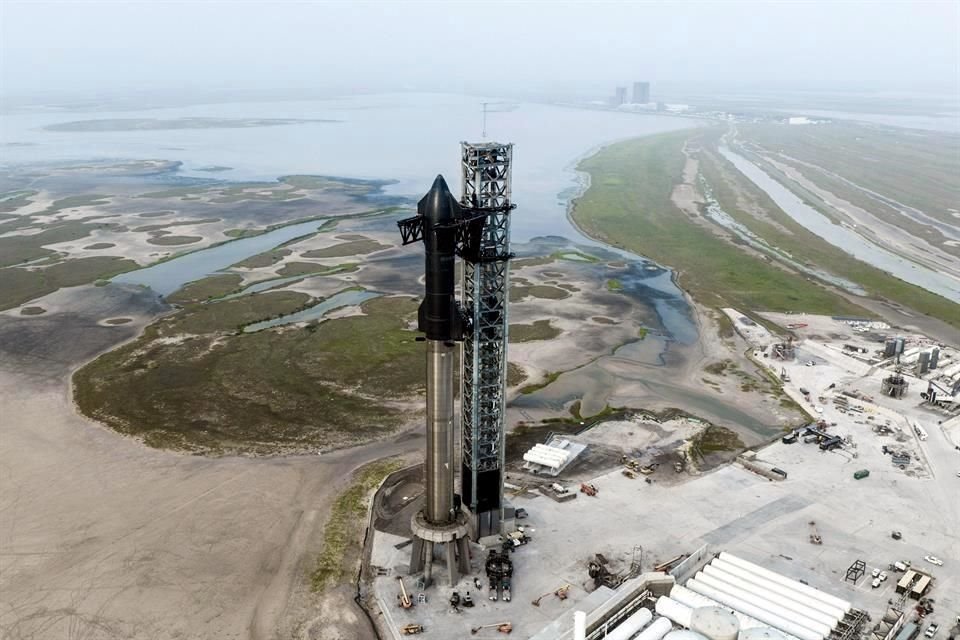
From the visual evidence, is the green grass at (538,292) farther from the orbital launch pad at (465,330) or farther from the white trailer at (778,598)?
the white trailer at (778,598)

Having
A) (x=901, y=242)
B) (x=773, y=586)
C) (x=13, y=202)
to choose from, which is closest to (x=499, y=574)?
(x=773, y=586)

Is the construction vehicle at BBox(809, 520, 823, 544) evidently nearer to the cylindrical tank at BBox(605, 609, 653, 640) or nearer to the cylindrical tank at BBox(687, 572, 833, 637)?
the cylindrical tank at BBox(687, 572, 833, 637)

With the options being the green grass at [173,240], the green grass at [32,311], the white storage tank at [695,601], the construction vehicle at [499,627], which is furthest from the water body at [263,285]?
the white storage tank at [695,601]

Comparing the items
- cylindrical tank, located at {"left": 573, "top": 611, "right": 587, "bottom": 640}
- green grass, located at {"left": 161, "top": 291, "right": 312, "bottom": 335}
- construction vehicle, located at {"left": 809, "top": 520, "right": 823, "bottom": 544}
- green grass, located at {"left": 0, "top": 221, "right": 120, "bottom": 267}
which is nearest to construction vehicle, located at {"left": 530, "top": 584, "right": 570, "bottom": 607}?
cylindrical tank, located at {"left": 573, "top": 611, "right": 587, "bottom": 640}

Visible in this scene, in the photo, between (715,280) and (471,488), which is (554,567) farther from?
(715,280)

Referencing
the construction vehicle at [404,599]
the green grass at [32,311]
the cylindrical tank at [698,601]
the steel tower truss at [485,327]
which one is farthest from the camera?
the green grass at [32,311]
